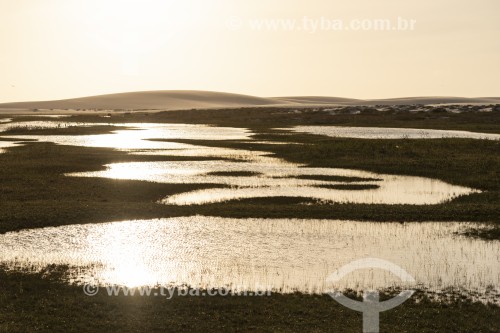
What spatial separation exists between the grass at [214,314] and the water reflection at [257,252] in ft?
4.45

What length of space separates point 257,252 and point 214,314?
A: 6.09 m

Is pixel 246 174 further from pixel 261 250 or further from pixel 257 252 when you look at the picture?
pixel 257 252

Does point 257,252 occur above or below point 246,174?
above

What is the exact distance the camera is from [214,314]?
626 inches

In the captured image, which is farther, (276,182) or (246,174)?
(246,174)

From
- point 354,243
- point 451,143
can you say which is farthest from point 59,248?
point 451,143

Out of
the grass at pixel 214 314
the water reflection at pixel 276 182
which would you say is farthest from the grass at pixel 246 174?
the grass at pixel 214 314

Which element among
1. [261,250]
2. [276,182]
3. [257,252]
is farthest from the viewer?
[276,182]

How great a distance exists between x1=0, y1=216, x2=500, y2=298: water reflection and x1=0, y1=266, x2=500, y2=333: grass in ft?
4.45

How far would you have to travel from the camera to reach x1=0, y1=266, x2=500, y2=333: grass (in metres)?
15.1

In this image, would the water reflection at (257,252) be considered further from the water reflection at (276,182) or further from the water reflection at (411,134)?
the water reflection at (411,134)

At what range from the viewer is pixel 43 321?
50.7 ft

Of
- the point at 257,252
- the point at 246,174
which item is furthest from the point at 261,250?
the point at 246,174

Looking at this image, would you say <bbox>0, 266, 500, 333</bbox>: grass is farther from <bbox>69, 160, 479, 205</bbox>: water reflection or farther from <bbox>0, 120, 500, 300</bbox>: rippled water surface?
<bbox>69, 160, 479, 205</bbox>: water reflection
